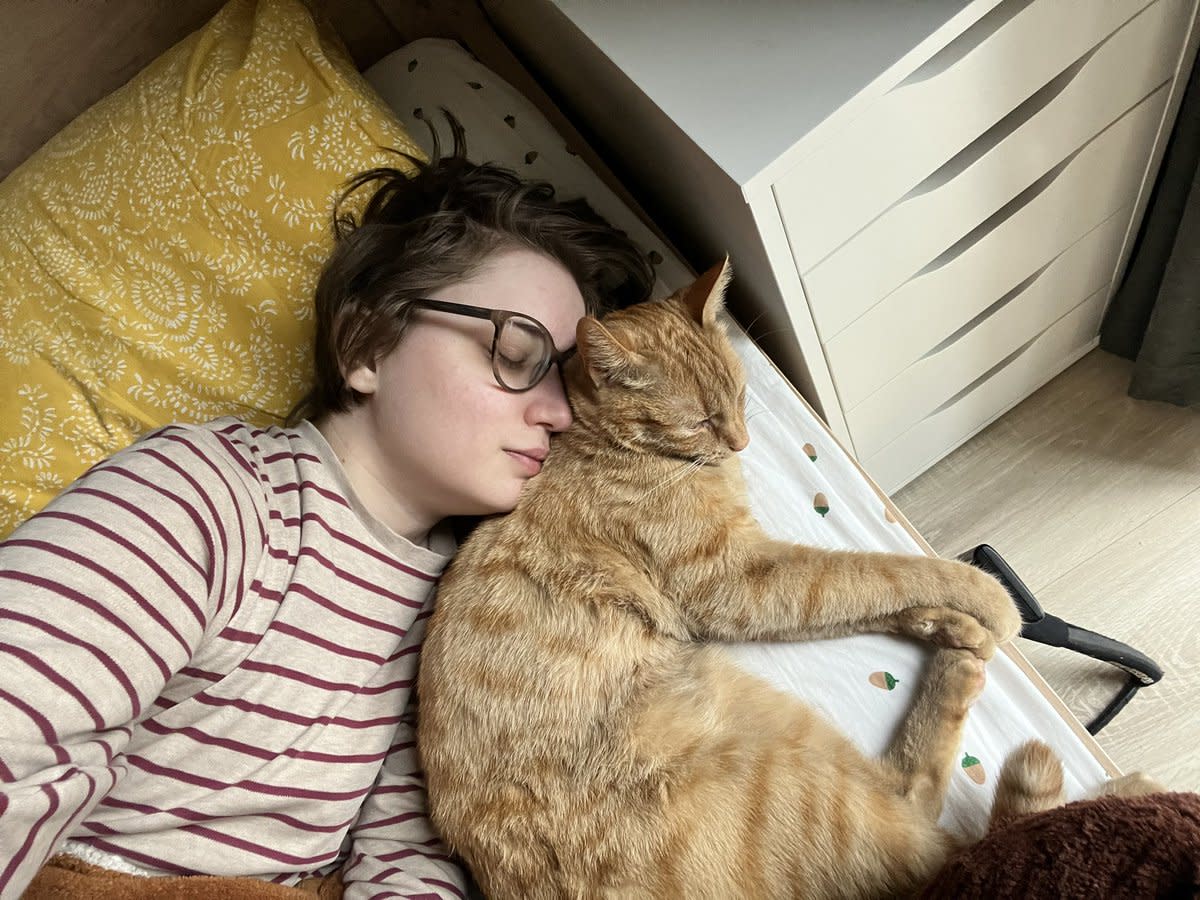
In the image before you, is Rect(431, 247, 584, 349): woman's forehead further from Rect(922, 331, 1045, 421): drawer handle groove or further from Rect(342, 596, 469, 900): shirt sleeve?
Rect(922, 331, 1045, 421): drawer handle groove

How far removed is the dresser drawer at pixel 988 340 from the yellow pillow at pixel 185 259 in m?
0.92

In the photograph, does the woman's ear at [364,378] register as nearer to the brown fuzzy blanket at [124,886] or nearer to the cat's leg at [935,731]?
the brown fuzzy blanket at [124,886]

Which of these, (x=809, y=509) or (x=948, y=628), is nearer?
(x=948, y=628)

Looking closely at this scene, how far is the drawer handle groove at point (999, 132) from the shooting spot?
1.17 metres

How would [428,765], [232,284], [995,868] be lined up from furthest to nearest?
[232,284]
[428,765]
[995,868]

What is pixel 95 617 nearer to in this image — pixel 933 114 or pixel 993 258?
pixel 933 114

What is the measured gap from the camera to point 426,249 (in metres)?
1.19

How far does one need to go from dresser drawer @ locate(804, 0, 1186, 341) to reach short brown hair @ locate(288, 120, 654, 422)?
325 mm

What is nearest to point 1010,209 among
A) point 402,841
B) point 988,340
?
point 988,340

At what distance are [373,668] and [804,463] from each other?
67 cm

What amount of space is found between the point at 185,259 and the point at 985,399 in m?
1.42

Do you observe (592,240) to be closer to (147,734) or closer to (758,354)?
(758,354)

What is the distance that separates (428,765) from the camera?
108 centimetres

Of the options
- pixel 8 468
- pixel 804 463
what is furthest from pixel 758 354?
pixel 8 468
